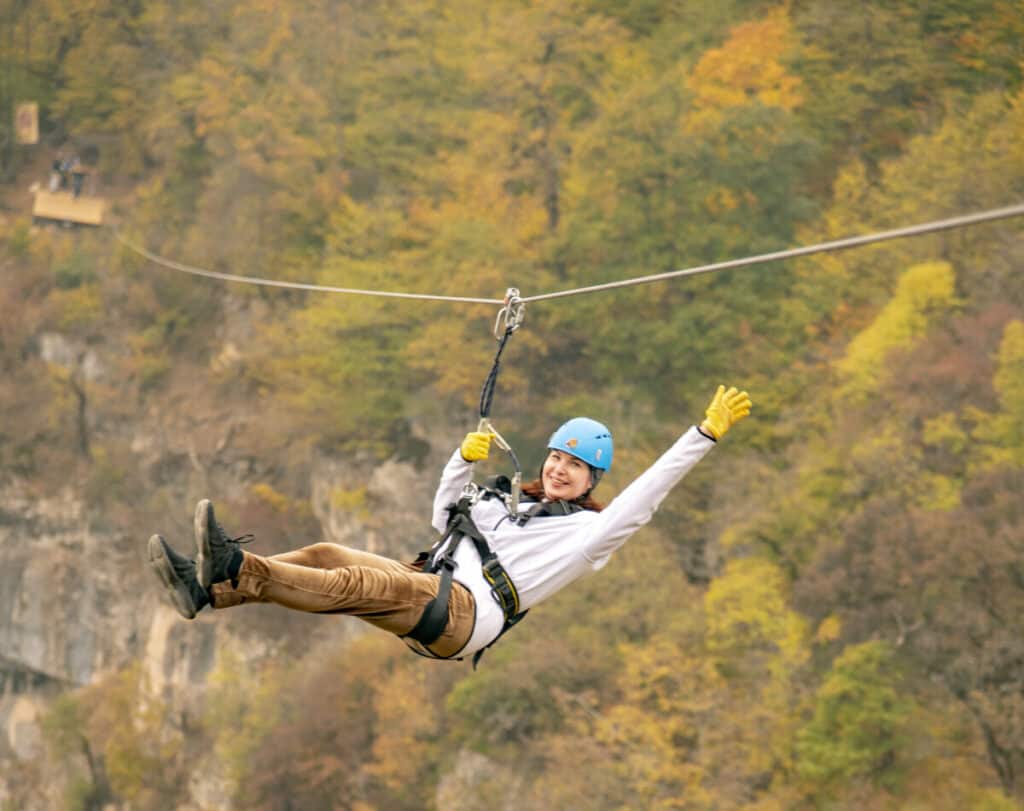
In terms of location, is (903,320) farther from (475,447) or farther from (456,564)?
(456,564)

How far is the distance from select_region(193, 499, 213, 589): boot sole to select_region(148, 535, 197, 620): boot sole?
12 cm

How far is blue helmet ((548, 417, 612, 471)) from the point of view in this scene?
804 cm

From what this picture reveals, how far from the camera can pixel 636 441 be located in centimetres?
3434

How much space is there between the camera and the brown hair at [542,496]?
8.12 metres

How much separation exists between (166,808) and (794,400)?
54.8ft

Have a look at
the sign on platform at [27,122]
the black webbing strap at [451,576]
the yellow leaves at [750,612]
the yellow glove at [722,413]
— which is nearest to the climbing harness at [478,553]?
the black webbing strap at [451,576]

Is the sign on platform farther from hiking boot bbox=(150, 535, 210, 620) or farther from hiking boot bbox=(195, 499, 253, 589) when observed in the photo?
hiking boot bbox=(195, 499, 253, 589)

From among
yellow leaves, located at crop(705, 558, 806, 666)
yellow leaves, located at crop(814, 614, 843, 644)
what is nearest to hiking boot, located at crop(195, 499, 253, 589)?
yellow leaves, located at crop(814, 614, 843, 644)

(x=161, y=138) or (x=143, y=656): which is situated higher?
(x=161, y=138)

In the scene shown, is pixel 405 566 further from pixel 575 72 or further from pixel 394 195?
pixel 394 195

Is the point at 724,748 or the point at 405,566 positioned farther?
the point at 724,748

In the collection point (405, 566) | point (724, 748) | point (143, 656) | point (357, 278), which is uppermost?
point (405, 566)

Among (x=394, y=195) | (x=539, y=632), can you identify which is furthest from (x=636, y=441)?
(x=394, y=195)

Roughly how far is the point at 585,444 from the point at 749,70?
30.6 meters
